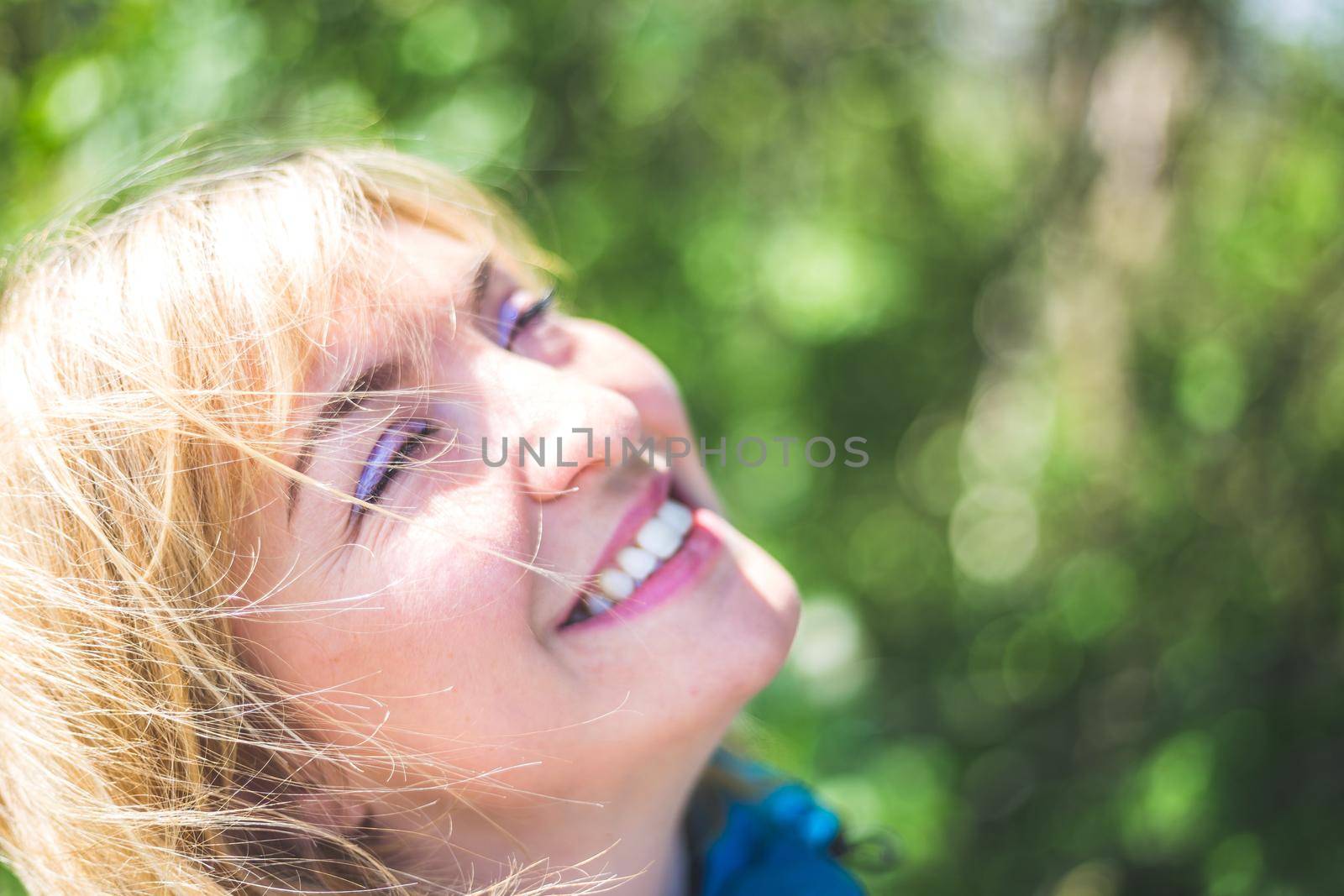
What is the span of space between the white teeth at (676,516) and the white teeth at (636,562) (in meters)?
0.08

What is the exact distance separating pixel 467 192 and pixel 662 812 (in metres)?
0.93

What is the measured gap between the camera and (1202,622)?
2.14 metres

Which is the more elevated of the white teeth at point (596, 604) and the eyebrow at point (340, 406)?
the eyebrow at point (340, 406)

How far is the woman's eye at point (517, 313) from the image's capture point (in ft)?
3.73

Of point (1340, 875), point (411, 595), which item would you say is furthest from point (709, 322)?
point (1340, 875)

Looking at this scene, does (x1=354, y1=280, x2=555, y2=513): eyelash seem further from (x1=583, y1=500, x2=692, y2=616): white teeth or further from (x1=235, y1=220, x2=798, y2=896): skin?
(x1=583, y1=500, x2=692, y2=616): white teeth

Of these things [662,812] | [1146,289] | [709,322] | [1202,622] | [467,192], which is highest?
[467,192]

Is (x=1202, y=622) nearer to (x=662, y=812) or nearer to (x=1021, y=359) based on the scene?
(x=1021, y=359)

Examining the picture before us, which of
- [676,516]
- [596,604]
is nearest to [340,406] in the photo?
[596,604]

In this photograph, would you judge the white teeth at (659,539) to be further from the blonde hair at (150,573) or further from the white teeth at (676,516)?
the blonde hair at (150,573)

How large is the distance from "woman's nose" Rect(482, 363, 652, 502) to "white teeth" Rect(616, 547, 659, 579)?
0.42 feet

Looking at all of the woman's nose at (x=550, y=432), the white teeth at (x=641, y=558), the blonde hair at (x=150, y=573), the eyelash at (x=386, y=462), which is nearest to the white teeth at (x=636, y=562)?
the white teeth at (x=641, y=558)

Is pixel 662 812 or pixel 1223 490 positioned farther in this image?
pixel 1223 490

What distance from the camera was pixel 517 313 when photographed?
116 cm
